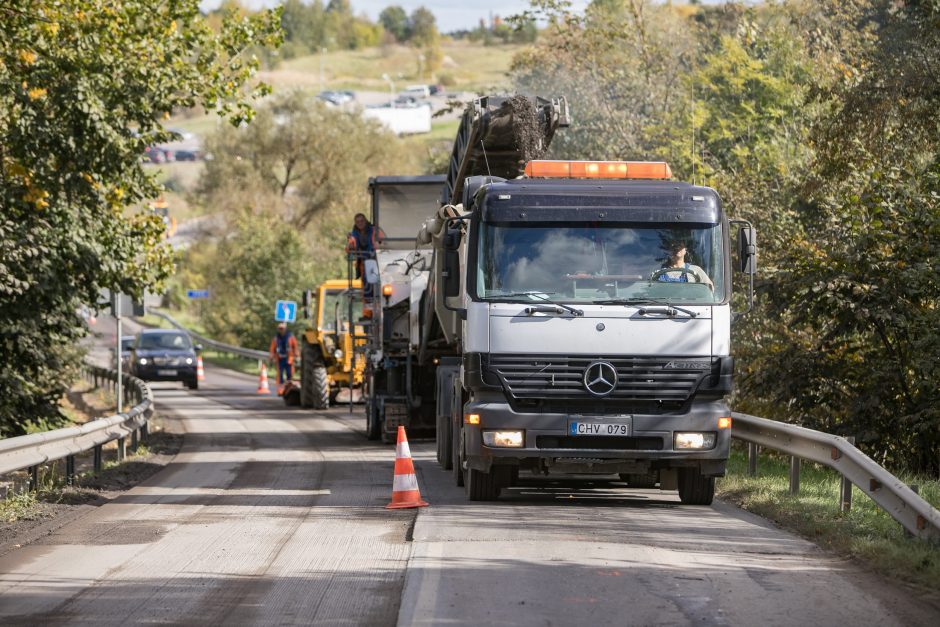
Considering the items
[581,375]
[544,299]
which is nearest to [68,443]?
[544,299]

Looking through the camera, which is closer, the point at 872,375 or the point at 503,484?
the point at 503,484

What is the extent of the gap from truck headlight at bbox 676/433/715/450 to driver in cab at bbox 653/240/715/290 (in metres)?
1.29

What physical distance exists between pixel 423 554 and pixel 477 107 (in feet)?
25.8

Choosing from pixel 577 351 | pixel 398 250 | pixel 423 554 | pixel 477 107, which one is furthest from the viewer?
pixel 398 250

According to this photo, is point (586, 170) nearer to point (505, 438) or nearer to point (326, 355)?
point (505, 438)

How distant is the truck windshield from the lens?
12.1m

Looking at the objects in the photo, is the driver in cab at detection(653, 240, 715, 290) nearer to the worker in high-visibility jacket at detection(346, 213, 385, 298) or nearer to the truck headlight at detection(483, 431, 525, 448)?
the truck headlight at detection(483, 431, 525, 448)

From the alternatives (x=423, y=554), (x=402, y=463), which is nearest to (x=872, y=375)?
(x=402, y=463)

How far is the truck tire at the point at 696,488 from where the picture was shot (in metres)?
12.6

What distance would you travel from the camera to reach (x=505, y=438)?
1204cm

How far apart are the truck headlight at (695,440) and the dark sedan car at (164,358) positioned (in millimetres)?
30766

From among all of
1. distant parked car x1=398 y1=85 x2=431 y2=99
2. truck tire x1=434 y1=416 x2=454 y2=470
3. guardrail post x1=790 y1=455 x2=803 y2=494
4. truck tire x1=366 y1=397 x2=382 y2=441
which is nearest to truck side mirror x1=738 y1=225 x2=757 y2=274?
guardrail post x1=790 y1=455 x2=803 y2=494

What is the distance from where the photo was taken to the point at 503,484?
1290 cm

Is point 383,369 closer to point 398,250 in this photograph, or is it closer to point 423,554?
point 398,250
